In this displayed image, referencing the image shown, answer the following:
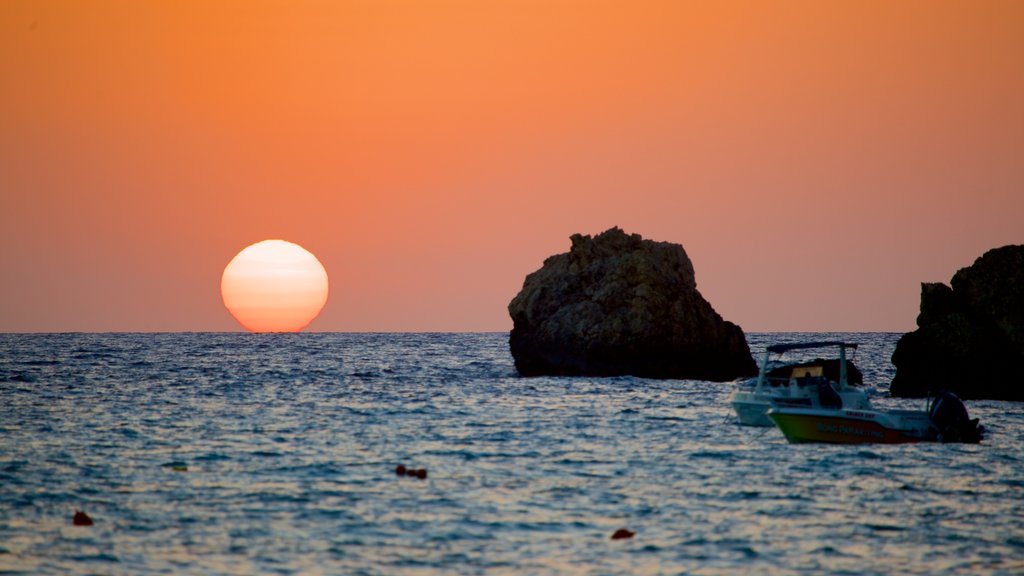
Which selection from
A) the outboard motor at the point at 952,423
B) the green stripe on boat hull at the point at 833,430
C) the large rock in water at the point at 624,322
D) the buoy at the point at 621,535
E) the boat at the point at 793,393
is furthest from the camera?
the large rock in water at the point at 624,322

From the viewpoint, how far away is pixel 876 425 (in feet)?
124

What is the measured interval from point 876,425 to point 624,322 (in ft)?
135

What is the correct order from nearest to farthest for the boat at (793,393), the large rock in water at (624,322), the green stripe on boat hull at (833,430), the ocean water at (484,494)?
the ocean water at (484,494) < the green stripe on boat hull at (833,430) < the boat at (793,393) < the large rock in water at (624,322)

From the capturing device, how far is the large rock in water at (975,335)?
61.5 m

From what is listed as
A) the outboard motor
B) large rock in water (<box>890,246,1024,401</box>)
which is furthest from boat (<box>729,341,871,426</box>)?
large rock in water (<box>890,246,1024,401</box>)

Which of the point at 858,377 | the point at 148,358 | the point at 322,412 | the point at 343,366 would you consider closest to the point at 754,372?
the point at 858,377

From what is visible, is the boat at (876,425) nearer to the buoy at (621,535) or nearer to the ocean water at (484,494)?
the ocean water at (484,494)

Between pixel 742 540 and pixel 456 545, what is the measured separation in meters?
5.23

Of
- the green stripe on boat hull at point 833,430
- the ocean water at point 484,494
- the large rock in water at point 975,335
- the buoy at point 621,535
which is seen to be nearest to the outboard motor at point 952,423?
the ocean water at point 484,494

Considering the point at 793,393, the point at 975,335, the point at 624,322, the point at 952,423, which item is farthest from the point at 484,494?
the point at 624,322

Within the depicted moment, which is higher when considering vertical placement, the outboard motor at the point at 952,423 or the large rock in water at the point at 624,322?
the large rock in water at the point at 624,322

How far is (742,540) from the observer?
21.3 m

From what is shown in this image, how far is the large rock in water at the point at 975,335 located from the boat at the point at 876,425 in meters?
24.8

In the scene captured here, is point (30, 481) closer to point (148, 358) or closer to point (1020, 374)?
point (1020, 374)
